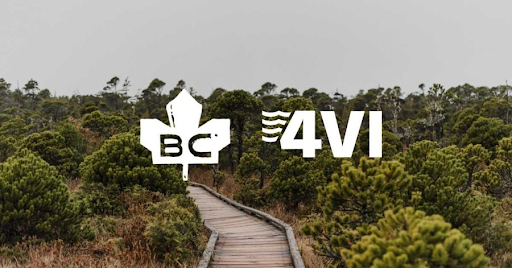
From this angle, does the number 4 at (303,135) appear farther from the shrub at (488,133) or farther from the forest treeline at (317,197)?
the shrub at (488,133)

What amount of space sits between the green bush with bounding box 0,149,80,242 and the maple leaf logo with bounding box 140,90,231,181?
347 centimetres

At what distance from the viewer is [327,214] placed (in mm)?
5461

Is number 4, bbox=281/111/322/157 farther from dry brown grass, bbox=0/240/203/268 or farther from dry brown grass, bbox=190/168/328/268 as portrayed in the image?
dry brown grass, bbox=0/240/203/268

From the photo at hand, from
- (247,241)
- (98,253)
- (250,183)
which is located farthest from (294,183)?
(98,253)

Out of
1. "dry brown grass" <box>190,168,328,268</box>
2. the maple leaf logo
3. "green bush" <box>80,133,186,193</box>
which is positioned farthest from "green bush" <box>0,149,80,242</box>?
"dry brown grass" <box>190,168,328,268</box>

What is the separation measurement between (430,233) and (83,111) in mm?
38393

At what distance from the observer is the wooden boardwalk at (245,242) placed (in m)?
7.39

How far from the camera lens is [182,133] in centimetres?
1633

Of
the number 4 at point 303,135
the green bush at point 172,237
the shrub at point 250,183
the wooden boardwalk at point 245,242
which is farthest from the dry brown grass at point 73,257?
the number 4 at point 303,135

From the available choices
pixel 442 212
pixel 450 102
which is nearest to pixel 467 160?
pixel 442 212

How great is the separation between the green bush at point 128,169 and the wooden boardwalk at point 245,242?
1715 mm

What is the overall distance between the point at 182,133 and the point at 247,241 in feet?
27.5

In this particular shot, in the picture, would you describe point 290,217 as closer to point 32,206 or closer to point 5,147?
point 32,206

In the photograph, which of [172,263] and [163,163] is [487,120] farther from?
[172,263]
